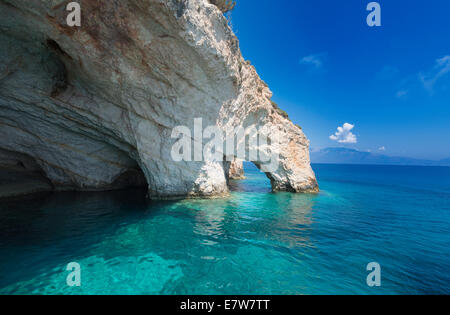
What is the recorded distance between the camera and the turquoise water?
5.23 m

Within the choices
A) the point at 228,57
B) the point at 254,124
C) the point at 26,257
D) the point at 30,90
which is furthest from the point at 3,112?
the point at 254,124

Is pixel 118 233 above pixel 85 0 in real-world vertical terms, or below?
below

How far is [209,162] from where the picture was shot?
15562 millimetres

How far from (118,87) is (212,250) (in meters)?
11.2

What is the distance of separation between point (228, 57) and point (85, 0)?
7836 mm

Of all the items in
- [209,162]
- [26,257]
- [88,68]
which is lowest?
[26,257]

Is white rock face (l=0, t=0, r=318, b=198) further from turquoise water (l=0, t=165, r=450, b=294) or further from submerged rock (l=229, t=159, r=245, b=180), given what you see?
submerged rock (l=229, t=159, r=245, b=180)

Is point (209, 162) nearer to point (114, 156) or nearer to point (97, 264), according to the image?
point (114, 156)

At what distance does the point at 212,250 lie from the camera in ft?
23.3

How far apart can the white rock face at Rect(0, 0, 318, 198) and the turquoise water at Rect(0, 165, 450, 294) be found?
4.47 meters

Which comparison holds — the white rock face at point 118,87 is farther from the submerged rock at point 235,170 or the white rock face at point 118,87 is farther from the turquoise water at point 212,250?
the submerged rock at point 235,170

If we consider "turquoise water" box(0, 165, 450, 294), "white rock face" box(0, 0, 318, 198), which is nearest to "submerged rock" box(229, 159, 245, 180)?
"white rock face" box(0, 0, 318, 198)

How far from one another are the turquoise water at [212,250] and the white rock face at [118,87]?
14.7 feet
